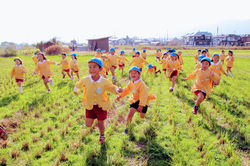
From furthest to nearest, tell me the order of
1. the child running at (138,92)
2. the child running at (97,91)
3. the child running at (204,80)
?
the child running at (204,80)
the child running at (138,92)
the child running at (97,91)

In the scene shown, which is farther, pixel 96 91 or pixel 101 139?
pixel 101 139

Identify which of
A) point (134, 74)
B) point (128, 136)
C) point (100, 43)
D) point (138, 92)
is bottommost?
point (128, 136)

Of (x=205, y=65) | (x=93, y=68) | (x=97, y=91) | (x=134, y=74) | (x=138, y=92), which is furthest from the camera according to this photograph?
(x=205, y=65)

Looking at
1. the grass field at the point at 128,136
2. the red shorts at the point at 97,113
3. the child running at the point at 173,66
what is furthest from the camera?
the child running at the point at 173,66

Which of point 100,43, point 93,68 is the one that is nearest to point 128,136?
point 93,68

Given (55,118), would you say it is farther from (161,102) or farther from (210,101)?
(210,101)

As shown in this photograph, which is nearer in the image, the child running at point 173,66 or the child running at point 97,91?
the child running at point 97,91

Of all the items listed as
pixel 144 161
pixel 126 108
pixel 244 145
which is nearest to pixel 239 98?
pixel 244 145

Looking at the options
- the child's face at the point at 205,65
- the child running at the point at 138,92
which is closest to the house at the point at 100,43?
the child's face at the point at 205,65

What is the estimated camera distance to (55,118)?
5.58 meters

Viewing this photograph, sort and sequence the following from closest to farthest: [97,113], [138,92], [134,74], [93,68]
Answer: [93,68] → [97,113] → [134,74] → [138,92]

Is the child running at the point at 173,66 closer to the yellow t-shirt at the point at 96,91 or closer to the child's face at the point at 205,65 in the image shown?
the child's face at the point at 205,65

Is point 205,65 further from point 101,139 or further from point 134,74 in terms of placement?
point 101,139

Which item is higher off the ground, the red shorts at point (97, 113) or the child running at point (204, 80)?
the child running at point (204, 80)
